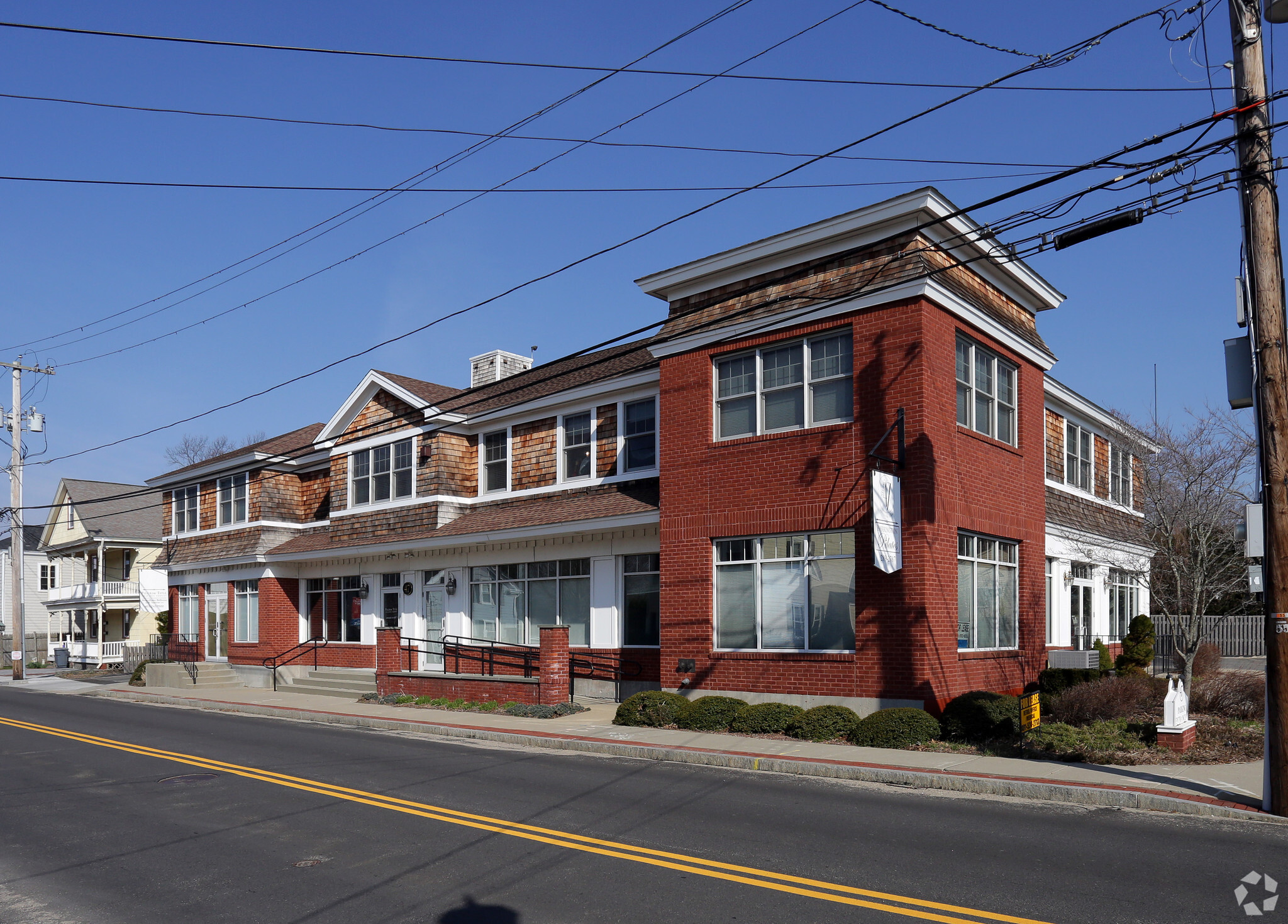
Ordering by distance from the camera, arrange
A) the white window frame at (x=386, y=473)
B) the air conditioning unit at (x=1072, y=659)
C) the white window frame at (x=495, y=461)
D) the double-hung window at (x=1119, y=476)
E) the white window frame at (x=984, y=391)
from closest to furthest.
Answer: the white window frame at (x=984, y=391), the air conditioning unit at (x=1072, y=659), the white window frame at (x=495, y=461), the white window frame at (x=386, y=473), the double-hung window at (x=1119, y=476)

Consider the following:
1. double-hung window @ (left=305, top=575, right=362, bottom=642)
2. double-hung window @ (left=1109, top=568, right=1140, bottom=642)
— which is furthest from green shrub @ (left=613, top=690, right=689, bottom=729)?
double-hung window @ (left=1109, top=568, right=1140, bottom=642)

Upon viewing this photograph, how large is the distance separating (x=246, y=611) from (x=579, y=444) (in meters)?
15.8

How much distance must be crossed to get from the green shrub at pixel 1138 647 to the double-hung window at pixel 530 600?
12744 millimetres

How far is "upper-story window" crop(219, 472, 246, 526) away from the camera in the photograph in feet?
115

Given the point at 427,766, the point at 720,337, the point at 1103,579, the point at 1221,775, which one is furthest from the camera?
the point at 1103,579

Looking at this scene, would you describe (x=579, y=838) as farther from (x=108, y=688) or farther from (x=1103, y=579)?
(x=108, y=688)

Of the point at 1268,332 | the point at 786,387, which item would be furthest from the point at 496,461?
the point at 1268,332

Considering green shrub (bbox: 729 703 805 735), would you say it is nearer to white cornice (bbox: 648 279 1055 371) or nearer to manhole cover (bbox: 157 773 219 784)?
white cornice (bbox: 648 279 1055 371)

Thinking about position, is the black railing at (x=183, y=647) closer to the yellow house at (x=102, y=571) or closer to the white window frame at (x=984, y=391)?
the yellow house at (x=102, y=571)

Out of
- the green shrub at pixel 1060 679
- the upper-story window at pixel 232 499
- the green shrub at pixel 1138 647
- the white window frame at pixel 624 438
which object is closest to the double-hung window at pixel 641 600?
the white window frame at pixel 624 438

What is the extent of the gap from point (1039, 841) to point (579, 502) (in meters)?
15.1

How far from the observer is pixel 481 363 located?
31.2 metres

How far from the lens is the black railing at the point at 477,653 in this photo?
944 inches

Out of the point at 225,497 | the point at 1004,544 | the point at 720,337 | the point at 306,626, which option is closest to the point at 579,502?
the point at 720,337
